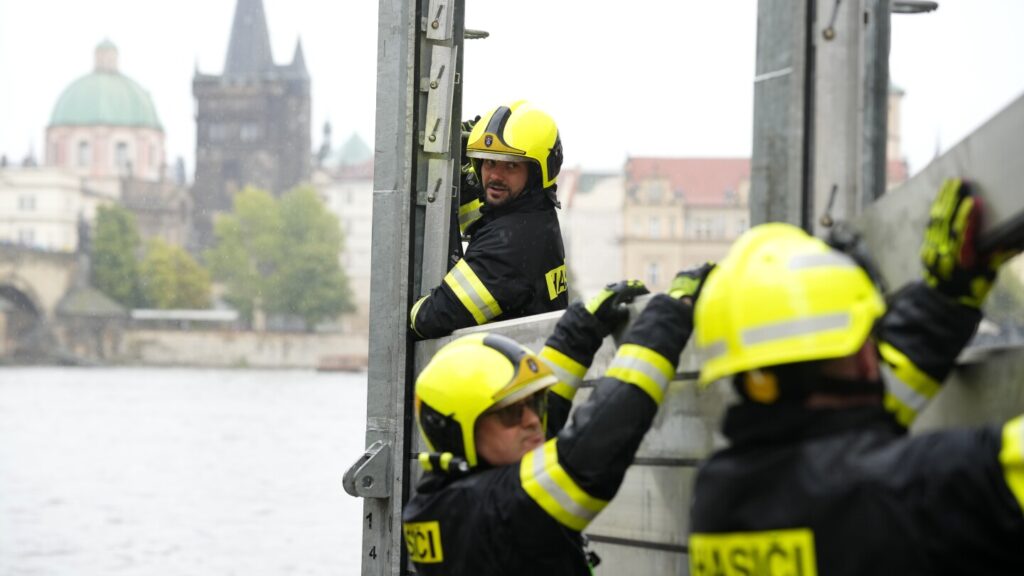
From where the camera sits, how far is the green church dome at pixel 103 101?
154750mm

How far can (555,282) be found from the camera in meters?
5.73

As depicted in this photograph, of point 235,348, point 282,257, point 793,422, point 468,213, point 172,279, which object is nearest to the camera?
point 793,422

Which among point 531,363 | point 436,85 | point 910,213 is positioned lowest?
point 531,363

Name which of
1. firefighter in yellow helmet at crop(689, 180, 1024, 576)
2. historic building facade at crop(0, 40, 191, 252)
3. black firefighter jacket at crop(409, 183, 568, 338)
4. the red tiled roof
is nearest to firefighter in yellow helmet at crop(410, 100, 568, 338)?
black firefighter jacket at crop(409, 183, 568, 338)

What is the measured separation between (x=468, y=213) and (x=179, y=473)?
58736 mm

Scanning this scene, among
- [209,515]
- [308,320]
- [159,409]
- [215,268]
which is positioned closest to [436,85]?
[209,515]

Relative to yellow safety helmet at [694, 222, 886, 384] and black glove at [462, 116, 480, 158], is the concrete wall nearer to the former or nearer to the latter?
black glove at [462, 116, 480, 158]

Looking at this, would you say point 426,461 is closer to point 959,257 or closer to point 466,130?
point 959,257

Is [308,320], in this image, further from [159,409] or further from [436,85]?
[436,85]

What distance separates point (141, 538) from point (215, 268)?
84.8 meters

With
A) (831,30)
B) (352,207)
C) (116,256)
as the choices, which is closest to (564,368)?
(831,30)

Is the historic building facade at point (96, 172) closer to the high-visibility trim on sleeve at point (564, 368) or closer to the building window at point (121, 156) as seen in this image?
the building window at point (121, 156)

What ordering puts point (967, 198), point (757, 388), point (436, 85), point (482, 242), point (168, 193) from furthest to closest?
point (168, 193) < point (436, 85) < point (482, 242) < point (967, 198) < point (757, 388)

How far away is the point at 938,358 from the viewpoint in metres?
2.93
